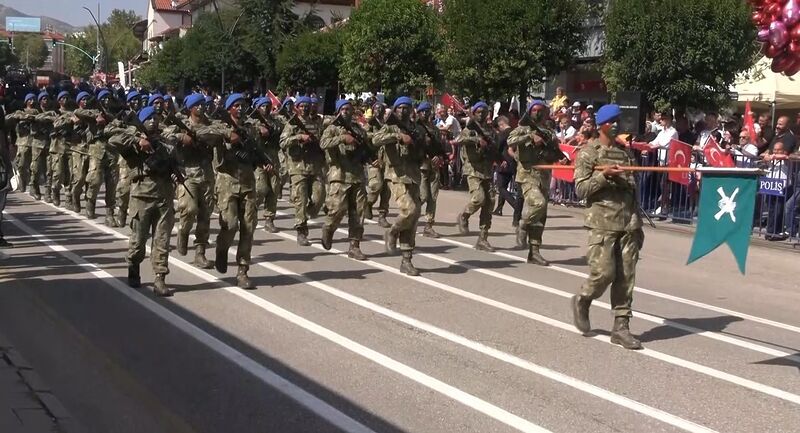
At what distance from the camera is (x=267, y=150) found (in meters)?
15.2

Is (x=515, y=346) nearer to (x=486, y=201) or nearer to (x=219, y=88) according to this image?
(x=486, y=201)

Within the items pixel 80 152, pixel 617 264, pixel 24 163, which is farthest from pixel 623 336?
pixel 24 163

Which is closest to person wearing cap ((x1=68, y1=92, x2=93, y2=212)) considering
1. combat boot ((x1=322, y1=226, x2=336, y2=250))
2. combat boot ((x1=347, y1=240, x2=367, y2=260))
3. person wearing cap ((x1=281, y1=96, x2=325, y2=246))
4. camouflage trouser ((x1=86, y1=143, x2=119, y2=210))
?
camouflage trouser ((x1=86, y1=143, x2=119, y2=210))

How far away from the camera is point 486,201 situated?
13.4 metres

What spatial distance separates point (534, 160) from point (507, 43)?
11.0 meters

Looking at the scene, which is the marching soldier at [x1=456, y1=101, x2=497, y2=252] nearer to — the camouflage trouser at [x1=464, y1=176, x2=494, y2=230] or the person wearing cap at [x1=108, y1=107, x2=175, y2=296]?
the camouflage trouser at [x1=464, y1=176, x2=494, y2=230]

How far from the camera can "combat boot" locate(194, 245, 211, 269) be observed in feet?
37.7

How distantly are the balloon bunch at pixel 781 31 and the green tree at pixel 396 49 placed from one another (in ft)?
49.9

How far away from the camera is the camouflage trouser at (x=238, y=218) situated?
1024 centimetres

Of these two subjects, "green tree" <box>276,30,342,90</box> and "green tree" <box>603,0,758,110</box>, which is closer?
"green tree" <box>603,0,758,110</box>

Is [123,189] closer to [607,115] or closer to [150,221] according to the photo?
[150,221]

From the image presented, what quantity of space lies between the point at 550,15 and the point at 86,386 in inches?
712

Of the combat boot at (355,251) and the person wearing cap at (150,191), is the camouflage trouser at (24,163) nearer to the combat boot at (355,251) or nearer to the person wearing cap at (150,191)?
the combat boot at (355,251)

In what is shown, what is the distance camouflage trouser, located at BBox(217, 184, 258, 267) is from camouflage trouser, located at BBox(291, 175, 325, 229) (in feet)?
10.3
